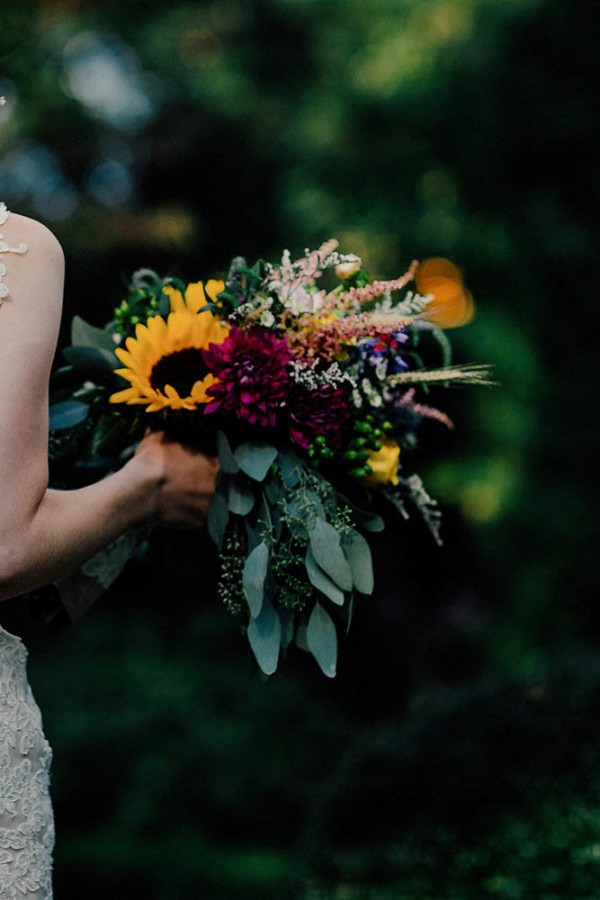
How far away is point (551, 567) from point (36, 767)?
5987mm

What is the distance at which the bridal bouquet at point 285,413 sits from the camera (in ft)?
6.42

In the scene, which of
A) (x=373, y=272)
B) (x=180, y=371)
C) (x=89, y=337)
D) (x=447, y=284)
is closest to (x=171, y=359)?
(x=180, y=371)

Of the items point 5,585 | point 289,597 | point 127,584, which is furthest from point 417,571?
point 5,585

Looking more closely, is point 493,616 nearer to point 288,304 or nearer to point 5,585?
point 288,304

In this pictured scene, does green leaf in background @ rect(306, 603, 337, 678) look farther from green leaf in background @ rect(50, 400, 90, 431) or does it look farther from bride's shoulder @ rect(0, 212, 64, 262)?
bride's shoulder @ rect(0, 212, 64, 262)

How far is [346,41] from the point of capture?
7.45 m

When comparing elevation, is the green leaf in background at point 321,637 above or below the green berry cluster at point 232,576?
below

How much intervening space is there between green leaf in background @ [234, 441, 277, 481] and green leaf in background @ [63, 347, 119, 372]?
1.40 feet

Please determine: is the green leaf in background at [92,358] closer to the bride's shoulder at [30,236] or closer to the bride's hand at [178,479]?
the bride's hand at [178,479]

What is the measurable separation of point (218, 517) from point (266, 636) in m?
0.26

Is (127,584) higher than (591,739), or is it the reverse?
(591,739)

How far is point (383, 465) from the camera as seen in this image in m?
2.14

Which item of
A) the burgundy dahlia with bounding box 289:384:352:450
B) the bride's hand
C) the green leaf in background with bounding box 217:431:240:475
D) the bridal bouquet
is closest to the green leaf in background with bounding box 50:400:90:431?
the bridal bouquet

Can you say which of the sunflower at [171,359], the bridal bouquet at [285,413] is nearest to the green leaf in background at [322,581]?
the bridal bouquet at [285,413]
